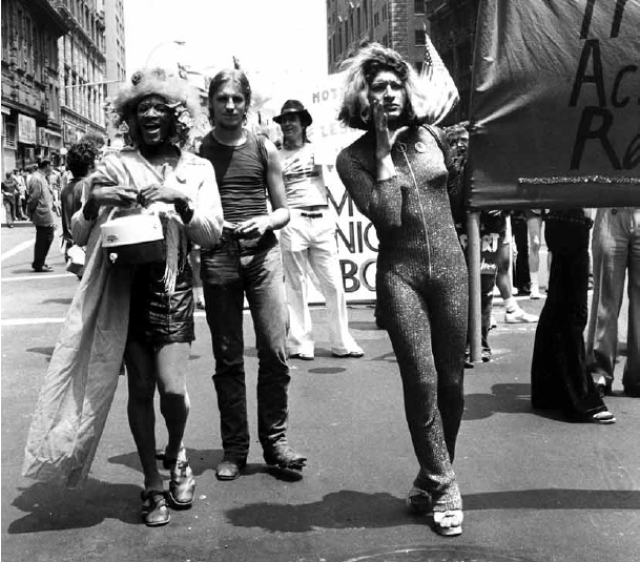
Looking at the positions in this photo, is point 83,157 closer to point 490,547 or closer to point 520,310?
point 520,310

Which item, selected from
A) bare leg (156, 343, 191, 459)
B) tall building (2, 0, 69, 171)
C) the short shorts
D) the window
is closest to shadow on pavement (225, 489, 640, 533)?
bare leg (156, 343, 191, 459)

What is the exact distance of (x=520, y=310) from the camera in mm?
10594

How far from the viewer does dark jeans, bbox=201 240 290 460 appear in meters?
5.19

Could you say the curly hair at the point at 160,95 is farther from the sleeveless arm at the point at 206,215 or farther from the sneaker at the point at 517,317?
the sneaker at the point at 517,317

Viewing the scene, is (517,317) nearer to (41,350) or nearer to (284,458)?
(41,350)

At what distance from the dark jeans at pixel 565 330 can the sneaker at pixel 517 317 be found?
3889 millimetres

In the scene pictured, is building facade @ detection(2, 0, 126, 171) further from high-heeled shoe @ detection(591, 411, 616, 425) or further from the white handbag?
the white handbag

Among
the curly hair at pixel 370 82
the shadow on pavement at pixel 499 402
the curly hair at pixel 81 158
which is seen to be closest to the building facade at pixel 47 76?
the curly hair at pixel 81 158

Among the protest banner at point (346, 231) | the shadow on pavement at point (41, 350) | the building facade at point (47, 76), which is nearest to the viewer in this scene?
the shadow on pavement at point (41, 350)

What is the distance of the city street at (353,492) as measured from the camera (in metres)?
4.12

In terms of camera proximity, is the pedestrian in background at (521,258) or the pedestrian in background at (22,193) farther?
the pedestrian in background at (22,193)

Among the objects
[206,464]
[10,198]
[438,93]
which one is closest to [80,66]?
[10,198]

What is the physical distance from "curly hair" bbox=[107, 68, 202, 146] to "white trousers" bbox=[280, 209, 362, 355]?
12.4 feet

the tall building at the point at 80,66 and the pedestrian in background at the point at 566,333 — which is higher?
the tall building at the point at 80,66
